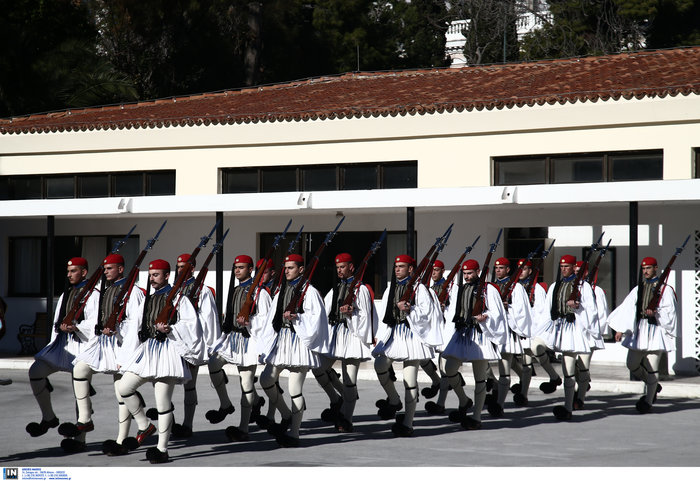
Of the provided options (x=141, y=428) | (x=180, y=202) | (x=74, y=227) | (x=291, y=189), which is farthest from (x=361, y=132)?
(x=141, y=428)

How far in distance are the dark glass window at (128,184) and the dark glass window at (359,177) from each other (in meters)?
4.38

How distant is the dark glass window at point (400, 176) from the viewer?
20.4 metres

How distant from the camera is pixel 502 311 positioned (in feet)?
40.5

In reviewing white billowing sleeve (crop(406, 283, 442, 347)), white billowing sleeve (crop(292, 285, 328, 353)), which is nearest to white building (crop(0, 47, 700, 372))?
white billowing sleeve (crop(406, 283, 442, 347))

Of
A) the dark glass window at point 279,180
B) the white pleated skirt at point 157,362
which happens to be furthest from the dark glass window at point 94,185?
the white pleated skirt at point 157,362

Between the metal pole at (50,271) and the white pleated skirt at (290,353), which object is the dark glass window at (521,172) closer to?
the metal pole at (50,271)

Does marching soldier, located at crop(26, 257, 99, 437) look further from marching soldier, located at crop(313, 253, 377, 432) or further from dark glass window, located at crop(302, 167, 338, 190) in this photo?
dark glass window, located at crop(302, 167, 338, 190)

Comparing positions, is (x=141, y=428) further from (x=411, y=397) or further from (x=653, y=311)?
(x=653, y=311)

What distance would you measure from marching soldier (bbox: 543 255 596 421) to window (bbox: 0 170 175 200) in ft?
34.0

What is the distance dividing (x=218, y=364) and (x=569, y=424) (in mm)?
3958

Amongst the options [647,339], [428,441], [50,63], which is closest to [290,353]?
[428,441]

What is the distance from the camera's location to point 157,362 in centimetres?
986

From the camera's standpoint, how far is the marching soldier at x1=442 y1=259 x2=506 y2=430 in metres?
11.9

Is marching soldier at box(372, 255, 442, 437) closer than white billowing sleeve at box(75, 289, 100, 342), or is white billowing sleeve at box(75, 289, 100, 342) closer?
white billowing sleeve at box(75, 289, 100, 342)
